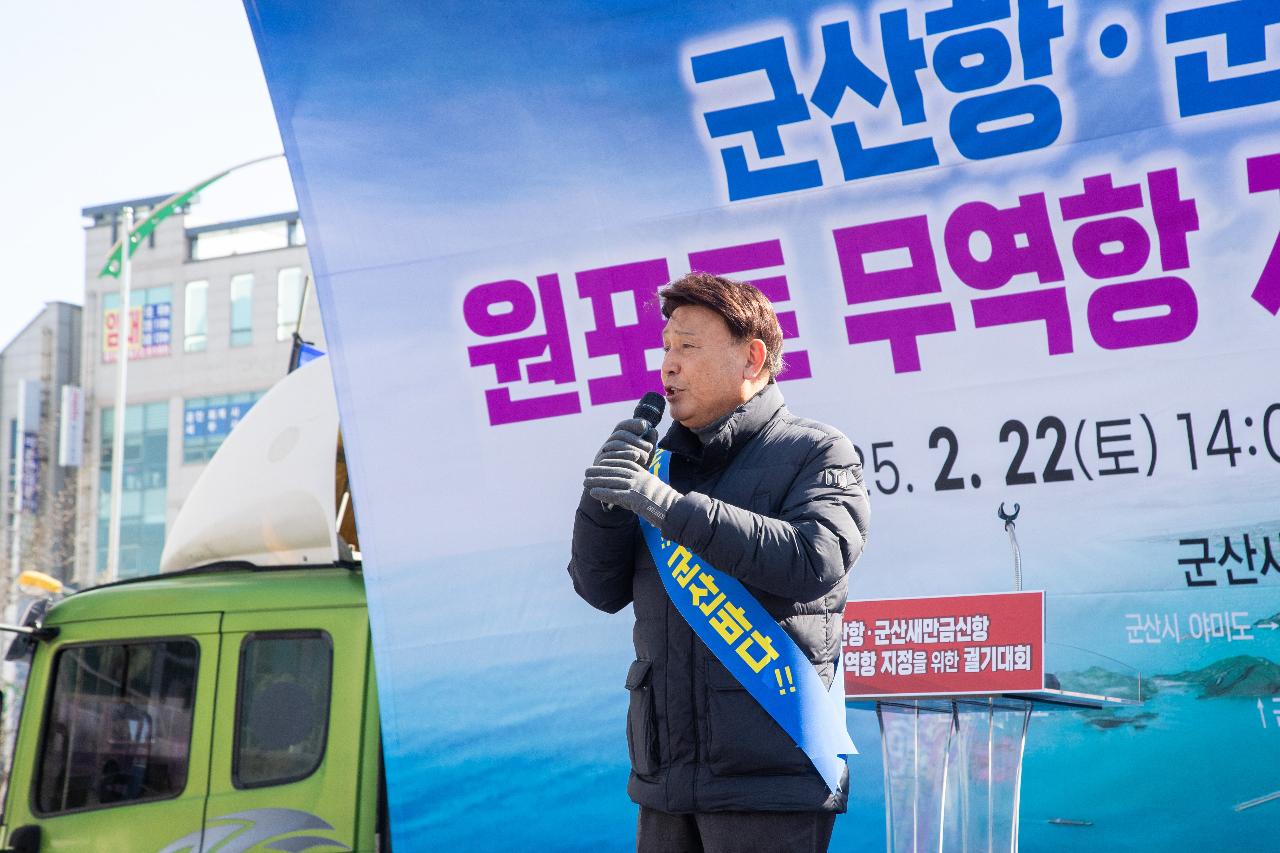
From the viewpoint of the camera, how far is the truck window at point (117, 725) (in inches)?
181

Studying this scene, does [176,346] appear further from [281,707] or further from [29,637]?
[281,707]

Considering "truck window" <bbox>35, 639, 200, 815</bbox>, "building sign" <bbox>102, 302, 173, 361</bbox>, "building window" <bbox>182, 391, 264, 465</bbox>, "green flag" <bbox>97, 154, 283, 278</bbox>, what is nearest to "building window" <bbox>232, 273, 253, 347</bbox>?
"building window" <bbox>182, 391, 264, 465</bbox>

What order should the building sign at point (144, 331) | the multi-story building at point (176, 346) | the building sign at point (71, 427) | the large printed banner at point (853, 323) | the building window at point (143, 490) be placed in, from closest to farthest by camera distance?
1. the large printed banner at point (853, 323)
2. the building sign at point (71, 427)
3. the multi-story building at point (176, 346)
4. the building window at point (143, 490)
5. the building sign at point (144, 331)

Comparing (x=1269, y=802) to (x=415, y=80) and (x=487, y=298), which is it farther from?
(x=415, y=80)

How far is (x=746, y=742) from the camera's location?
246cm

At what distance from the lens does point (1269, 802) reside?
311 centimetres

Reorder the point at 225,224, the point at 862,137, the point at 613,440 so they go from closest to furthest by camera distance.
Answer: the point at 613,440 → the point at 862,137 → the point at 225,224

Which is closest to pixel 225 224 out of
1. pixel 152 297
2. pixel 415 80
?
pixel 152 297

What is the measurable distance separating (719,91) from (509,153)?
62 cm

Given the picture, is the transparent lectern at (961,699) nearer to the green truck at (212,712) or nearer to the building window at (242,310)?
the green truck at (212,712)

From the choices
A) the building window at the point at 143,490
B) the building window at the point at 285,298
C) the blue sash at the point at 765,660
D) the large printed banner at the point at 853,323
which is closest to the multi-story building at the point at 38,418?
the building window at the point at 143,490

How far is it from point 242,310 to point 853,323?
107ft

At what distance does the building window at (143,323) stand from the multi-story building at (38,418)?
1009 mm

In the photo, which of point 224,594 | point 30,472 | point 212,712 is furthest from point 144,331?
point 212,712
